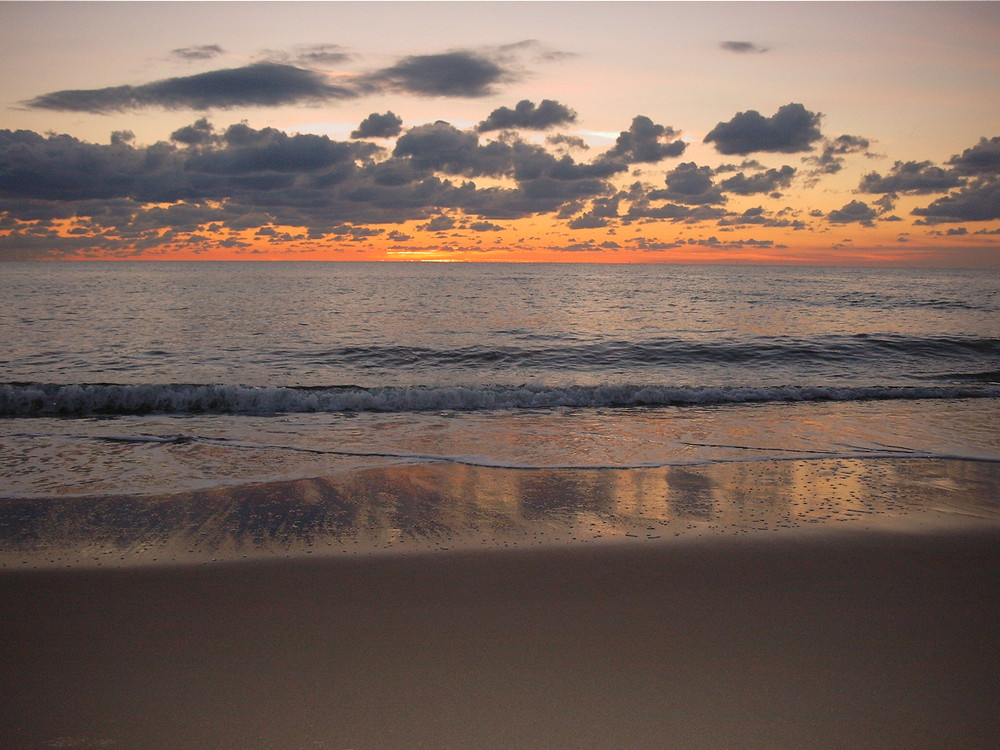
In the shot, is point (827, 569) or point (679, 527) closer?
point (827, 569)

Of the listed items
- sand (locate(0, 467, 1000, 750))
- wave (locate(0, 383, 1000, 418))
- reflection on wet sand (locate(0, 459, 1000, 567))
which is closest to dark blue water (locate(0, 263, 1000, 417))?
wave (locate(0, 383, 1000, 418))

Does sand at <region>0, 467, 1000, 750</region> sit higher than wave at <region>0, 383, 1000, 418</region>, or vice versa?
sand at <region>0, 467, 1000, 750</region>

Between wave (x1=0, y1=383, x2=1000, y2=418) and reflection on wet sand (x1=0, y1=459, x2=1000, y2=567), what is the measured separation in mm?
5682

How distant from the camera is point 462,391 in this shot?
1435cm

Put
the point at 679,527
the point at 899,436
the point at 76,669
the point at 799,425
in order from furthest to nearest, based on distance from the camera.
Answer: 1. the point at 799,425
2. the point at 899,436
3. the point at 679,527
4. the point at 76,669

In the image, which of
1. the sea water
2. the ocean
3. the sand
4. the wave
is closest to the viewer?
the sand

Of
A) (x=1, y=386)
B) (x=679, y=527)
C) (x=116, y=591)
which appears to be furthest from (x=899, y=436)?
(x=1, y=386)

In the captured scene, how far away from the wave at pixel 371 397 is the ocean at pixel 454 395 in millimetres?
51

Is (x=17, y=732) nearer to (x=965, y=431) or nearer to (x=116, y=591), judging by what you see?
(x=116, y=591)

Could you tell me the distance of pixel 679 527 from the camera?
19.7 ft

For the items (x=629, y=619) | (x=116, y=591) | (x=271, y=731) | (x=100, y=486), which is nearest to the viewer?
(x=271, y=731)

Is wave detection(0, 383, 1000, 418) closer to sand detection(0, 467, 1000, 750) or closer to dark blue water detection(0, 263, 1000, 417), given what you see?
dark blue water detection(0, 263, 1000, 417)

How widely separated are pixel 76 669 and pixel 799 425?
11076mm

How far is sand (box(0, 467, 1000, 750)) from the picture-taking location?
3.16 meters
